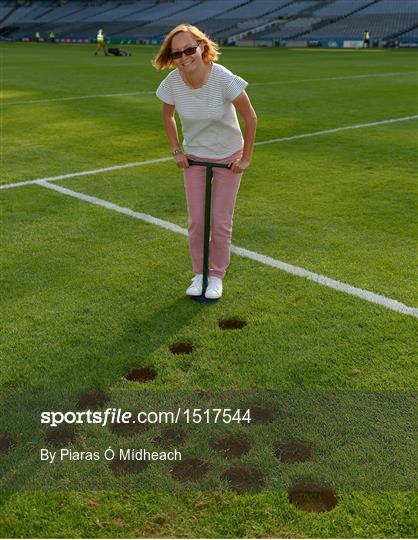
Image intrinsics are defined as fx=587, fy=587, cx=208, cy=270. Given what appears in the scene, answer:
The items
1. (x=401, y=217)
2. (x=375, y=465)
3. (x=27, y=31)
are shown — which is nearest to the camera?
(x=375, y=465)

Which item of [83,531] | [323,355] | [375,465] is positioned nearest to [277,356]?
[323,355]

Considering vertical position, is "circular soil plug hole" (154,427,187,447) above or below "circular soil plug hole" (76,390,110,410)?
below

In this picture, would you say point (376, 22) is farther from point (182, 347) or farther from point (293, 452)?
point (293, 452)

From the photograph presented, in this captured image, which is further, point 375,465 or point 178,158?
point 178,158

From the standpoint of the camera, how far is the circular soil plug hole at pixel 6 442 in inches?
104

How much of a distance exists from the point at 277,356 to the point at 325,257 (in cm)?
158

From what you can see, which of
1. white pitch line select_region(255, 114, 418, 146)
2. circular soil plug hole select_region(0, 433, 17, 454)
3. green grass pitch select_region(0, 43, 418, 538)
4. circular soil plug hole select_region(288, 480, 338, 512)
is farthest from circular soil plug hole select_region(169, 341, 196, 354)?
white pitch line select_region(255, 114, 418, 146)

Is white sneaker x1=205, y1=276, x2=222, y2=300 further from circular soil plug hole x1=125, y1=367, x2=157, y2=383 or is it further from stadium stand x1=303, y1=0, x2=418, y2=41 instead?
stadium stand x1=303, y1=0, x2=418, y2=41

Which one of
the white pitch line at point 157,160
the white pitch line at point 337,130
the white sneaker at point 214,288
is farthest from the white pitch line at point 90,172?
the white sneaker at point 214,288

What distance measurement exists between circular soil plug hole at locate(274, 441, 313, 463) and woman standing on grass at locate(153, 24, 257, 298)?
1.54 m

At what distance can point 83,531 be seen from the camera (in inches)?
87.6

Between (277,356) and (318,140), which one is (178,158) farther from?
(318,140)

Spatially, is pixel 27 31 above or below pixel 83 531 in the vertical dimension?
above

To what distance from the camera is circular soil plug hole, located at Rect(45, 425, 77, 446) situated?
8.84 feet
